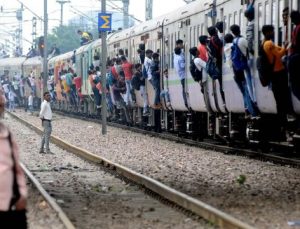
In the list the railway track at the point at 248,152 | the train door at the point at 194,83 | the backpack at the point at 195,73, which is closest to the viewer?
the railway track at the point at 248,152

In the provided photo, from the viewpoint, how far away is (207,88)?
22641mm

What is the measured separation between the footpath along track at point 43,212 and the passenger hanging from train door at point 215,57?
280 inches

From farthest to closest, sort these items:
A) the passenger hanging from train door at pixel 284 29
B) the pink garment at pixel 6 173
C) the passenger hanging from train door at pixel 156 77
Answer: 1. the passenger hanging from train door at pixel 156 77
2. the passenger hanging from train door at pixel 284 29
3. the pink garment at pixel 6 173

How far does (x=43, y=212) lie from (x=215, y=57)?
385 inches

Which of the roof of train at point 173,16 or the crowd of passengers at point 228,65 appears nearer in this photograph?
the crowd of passengers at point 228,65

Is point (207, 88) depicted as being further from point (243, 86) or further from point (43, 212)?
point (43, 212)

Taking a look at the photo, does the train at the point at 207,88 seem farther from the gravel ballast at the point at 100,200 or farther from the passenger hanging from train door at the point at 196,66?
the gravel ballast at the point at 100,200

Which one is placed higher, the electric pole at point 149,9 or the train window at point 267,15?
the electric pole at point 149,9

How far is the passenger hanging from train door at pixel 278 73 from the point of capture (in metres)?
16.2

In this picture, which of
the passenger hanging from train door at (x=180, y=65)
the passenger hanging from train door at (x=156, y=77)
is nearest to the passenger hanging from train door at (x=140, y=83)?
the passenger hanging from train door at (x=156, y=77)

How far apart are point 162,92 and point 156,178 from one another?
12553 millimetres

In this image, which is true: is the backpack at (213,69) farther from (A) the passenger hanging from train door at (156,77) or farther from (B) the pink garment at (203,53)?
(A) the passenger hanging from train door at (156,77)

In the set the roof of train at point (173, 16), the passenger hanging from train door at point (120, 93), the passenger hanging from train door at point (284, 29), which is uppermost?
the roof of train at point (173, 16)

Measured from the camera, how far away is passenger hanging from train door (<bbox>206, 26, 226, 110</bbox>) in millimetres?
20703
